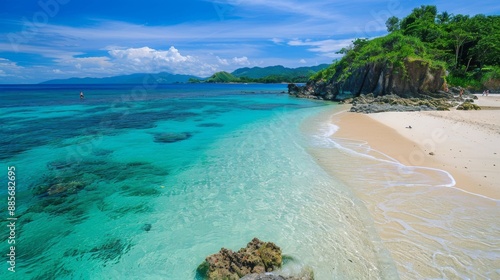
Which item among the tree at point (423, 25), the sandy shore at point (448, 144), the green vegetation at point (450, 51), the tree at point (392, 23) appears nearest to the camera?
the sandy shore at point (448, 144)

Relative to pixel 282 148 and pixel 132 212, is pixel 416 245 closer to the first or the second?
pixel 132 212

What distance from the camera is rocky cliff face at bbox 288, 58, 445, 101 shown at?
41.5 m

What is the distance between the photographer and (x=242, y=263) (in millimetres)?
5828

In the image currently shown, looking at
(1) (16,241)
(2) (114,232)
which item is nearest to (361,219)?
(2) (114,232)

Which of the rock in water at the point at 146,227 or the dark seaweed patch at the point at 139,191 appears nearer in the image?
the rock in water at the point at 146,227

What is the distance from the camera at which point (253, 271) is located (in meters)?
5.65

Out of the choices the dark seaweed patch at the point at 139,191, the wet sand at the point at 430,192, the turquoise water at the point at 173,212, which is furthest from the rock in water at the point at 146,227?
the wet sand at the point at 430,192

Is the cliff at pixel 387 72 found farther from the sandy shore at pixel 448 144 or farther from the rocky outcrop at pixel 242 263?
the rocky outcrop at pixel 242 263

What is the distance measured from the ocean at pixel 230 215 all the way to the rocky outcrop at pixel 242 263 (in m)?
0.49

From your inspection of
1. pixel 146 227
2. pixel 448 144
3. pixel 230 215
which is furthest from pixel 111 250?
pixel 448 144

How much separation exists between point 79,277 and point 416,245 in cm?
869

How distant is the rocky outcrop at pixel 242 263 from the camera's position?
18.6 ft

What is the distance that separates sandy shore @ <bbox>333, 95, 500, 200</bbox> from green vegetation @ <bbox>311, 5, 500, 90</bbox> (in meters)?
25.6

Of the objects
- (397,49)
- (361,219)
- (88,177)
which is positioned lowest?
(88,177)
